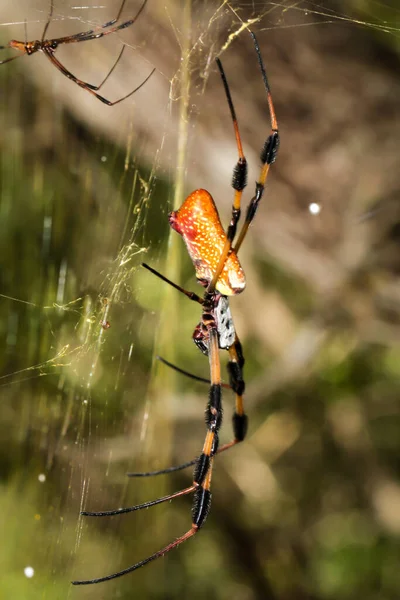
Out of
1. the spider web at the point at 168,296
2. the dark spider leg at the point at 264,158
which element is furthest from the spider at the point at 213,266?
the spider web at the point at 168,296

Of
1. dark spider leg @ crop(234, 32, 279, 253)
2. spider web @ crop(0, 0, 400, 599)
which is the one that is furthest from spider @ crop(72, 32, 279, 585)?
spider web @ crop(0, 0, 400, 599)

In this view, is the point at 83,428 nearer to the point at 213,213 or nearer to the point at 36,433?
the point at 36,433

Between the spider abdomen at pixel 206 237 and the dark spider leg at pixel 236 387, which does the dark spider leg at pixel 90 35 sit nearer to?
the spider abdomen at pixel 206 237

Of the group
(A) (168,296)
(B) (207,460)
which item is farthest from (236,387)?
(A) (168,296)

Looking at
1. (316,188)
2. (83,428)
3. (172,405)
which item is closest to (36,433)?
(83,428)

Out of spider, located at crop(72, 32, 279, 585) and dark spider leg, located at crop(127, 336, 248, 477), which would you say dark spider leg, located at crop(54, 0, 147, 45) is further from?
dark spider leg, located at crop(127, 336, 248, 477)

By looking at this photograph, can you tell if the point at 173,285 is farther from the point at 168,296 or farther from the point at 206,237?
the point at 168,296
